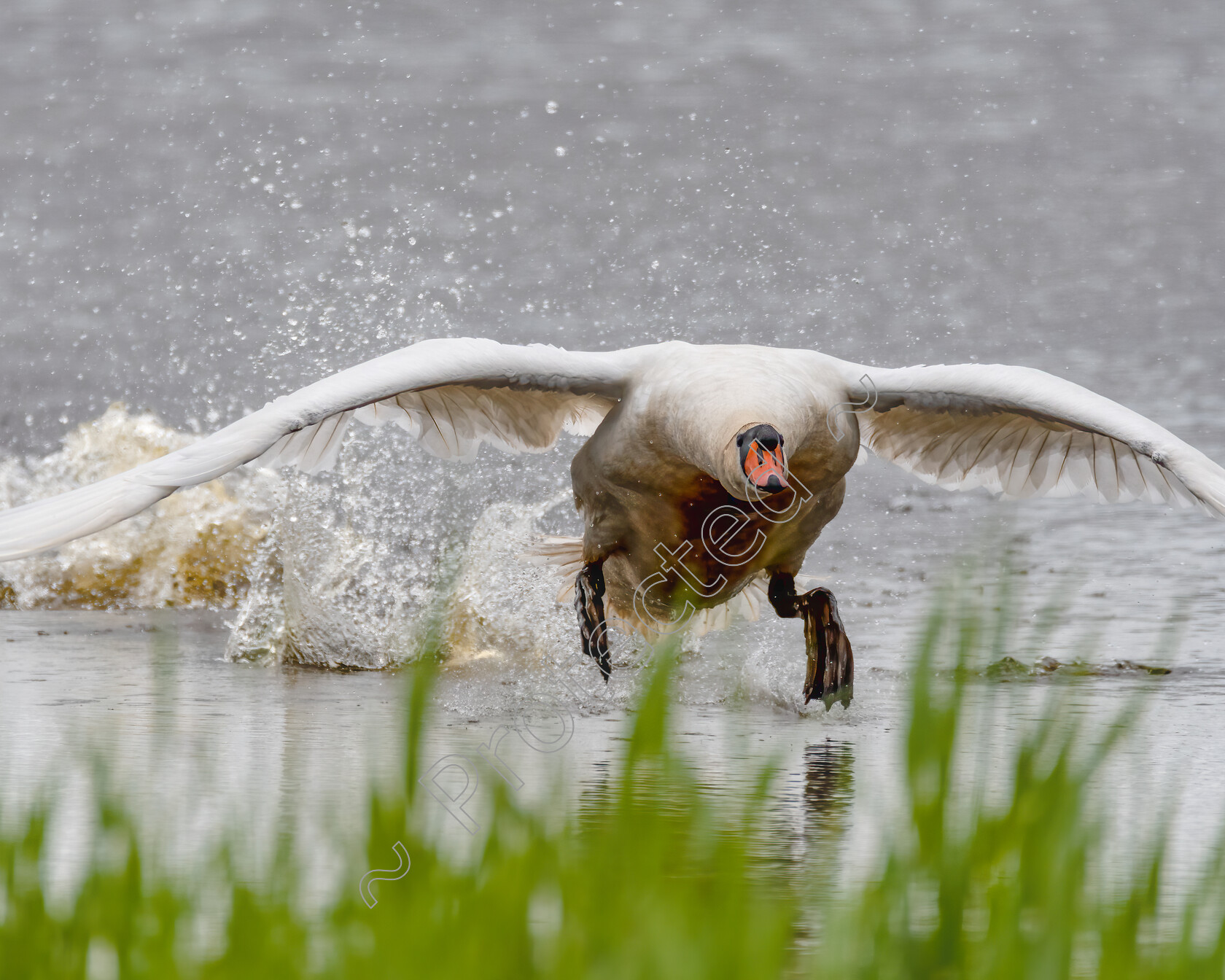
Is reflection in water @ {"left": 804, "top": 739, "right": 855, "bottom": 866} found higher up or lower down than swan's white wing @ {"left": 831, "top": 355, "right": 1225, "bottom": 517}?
lower down

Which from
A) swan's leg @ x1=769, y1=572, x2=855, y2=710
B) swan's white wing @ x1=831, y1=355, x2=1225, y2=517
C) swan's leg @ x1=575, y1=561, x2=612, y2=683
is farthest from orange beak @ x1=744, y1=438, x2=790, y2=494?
swan's leg @ x1=575, y1=561, x2=612, y2=683

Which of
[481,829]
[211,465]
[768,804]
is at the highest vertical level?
[211,465]

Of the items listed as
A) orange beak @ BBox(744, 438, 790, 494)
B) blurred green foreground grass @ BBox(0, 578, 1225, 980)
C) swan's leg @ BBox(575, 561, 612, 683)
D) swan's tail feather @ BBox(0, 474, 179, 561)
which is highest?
orange beak @ BBox(744, 438, 790, 494)

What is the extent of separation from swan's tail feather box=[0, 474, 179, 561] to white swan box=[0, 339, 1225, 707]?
0.4 inches

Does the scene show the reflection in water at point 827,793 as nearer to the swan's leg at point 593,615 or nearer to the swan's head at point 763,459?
the swan's head at point 763,459

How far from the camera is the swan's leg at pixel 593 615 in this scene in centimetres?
700

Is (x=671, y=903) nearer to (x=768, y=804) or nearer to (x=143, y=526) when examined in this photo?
(x=768, y=804)

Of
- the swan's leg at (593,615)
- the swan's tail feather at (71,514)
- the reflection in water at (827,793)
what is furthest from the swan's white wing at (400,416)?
the reflection in water at (827,793)

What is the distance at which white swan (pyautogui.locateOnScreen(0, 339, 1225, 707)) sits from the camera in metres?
5.38

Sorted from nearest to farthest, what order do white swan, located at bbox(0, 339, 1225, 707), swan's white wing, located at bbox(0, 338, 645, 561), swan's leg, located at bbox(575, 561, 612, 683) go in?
swan's white wing, located at bbox(0, 338, 645, 561) → white swan, located at bbox(0, 339, 1225, 707) → swan's leg, located at bbox(575, 561, 612, 683)

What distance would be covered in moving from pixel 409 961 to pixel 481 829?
1.19 feet

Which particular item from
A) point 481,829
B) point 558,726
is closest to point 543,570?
point 558,726

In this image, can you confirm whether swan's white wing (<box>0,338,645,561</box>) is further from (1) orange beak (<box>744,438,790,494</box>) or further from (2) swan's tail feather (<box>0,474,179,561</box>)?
(1) orange beak (<box>744,438,790,494</box>)

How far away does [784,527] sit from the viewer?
20.7 ft
